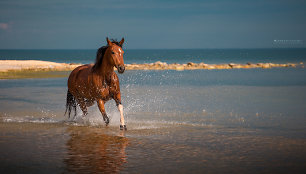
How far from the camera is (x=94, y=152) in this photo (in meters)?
8.55

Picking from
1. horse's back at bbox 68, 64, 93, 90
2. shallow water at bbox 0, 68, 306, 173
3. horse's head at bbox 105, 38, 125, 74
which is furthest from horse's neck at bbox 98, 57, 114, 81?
shallow water at bbox 0, 68, 306, 173

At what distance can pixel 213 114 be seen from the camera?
46.5ft

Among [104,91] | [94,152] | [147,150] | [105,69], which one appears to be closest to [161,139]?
[147,150]

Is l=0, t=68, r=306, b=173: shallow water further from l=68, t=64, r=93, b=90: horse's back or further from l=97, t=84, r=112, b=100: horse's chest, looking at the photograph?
l=68, t=64, r=93, b=90: horse's back

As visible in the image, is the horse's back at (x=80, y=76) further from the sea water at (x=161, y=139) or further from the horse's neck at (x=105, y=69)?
the sea water at (x=161, y=139)

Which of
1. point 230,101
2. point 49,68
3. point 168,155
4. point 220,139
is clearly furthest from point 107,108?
point 49,68

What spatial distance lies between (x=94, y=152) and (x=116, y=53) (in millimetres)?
3193

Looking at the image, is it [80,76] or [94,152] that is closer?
[94,152]

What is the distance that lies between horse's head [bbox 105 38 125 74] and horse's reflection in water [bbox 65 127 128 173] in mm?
1807

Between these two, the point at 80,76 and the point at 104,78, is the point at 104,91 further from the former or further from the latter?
the point at 80,76

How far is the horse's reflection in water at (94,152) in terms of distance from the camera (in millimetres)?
7320

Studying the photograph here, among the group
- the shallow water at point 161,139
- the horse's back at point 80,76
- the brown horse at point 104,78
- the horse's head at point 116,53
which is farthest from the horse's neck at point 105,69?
the shallow water at point 161,139

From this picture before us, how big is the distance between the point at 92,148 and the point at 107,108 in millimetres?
7358

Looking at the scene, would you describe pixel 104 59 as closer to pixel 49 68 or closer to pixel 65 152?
pixel 65 152
